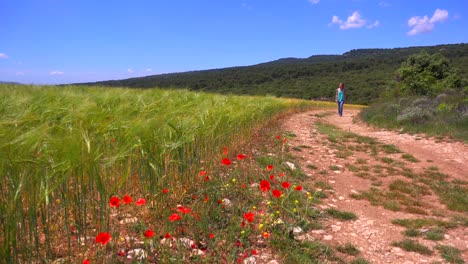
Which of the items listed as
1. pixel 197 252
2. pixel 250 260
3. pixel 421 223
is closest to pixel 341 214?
pixel 421 223

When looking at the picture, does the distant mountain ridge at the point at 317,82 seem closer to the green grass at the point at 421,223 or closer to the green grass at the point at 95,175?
the green grass at the point at 95,175

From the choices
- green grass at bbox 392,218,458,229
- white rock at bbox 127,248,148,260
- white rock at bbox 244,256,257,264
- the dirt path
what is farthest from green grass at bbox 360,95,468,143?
white rock at bbox 127,248,148,260

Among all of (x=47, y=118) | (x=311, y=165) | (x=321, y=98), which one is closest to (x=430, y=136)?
(x=311, y=165)

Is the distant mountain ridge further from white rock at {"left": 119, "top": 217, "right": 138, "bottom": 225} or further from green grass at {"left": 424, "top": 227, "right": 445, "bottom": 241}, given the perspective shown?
white rock at {"left": 119, "top": 217, "right": 138, "bottom": 225}

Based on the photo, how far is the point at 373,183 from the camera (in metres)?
4.47

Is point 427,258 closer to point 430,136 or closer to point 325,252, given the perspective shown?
point 325,252

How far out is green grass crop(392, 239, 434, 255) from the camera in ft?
8.66

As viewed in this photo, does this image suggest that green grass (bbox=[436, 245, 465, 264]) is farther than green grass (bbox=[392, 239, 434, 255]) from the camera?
No

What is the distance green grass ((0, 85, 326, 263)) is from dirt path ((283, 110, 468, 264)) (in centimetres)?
54

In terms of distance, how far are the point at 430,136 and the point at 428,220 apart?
220 inches

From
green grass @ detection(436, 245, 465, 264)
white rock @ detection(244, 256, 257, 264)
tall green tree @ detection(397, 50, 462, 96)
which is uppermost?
tall green tree @ detection(397, 50, 462, 96)

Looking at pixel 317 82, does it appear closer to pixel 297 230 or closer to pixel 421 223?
pixel 421 223

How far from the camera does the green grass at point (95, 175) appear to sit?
1662mm

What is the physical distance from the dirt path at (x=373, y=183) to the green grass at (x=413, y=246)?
0.13 ft
